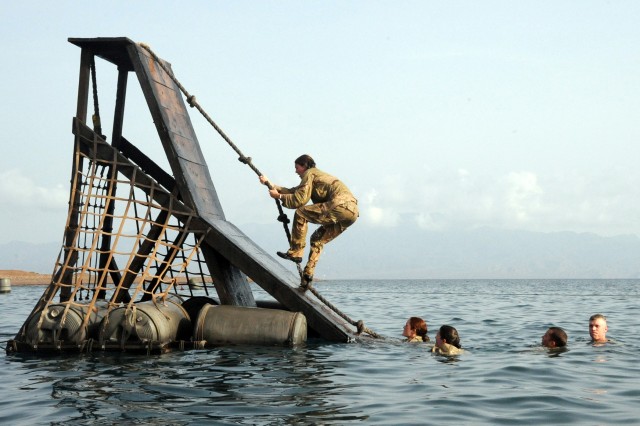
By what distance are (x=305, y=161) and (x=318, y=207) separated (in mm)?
923

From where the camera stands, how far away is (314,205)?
14.3m

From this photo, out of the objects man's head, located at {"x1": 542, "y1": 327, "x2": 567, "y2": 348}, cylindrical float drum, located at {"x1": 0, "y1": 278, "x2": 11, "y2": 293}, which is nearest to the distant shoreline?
cylindrical float drum, located at {"x1": 0, "y1": 278, "x2": 11, "y2": 293}

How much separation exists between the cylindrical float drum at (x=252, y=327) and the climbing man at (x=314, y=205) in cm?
105

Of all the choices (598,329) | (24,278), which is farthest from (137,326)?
(24,278)

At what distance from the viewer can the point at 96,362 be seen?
1287 cm

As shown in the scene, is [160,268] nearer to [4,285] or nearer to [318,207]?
[318,207]

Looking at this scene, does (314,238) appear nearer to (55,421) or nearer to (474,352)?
(474,352)

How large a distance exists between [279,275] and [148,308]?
251 centimetres

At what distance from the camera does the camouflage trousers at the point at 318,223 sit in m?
14.3

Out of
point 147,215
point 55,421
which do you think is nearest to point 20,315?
point 147,215

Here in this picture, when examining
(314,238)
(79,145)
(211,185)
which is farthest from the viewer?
(211,185)

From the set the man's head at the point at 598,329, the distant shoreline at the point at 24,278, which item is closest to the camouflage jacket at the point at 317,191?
the man's head at the point at 598,329

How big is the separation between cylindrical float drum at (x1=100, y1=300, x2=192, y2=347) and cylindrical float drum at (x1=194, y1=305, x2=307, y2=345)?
2.14 feet

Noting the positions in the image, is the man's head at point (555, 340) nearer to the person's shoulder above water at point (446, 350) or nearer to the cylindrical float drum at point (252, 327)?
the person's shoulder above water at point (446, 350)
